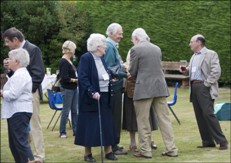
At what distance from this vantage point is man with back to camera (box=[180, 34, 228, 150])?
28.8 ft

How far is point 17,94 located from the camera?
21.8 feet

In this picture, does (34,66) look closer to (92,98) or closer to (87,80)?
(87,80)

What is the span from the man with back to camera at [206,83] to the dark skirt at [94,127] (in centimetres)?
170

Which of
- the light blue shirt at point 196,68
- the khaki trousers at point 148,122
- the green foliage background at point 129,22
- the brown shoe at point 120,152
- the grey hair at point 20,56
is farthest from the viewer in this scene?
the green foliage background at point 129,22

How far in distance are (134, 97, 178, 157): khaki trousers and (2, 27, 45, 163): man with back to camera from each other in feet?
4.92

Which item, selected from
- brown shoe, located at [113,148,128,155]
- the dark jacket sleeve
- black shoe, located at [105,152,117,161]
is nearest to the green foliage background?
brown shoe, located at [113,148,128,155]

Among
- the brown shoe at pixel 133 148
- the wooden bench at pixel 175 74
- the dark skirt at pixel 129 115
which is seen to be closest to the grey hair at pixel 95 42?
the dark skirt at pixel 129 115

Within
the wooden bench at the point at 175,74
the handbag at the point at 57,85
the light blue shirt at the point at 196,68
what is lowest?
the wooden bench at the point at 175,74

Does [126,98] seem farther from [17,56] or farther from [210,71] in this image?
[17,56]

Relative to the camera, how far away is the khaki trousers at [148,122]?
8.29 metres

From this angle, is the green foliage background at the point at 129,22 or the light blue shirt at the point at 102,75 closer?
the light blue shirt at the point at 102,75

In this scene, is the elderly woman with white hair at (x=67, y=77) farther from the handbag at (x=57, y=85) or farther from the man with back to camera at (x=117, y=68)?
the man with back to camera at (x=117, y=68)

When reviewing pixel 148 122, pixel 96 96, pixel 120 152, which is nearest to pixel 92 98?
pixel 96 96

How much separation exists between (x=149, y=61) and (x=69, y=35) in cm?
1345
